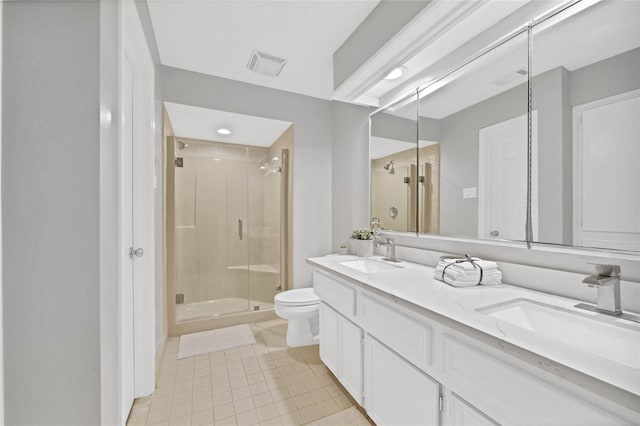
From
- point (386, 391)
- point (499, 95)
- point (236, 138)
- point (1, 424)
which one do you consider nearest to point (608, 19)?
point (499, 95)

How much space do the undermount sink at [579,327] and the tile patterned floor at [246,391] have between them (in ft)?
3.35

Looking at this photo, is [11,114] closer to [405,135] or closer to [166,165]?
[166,165]

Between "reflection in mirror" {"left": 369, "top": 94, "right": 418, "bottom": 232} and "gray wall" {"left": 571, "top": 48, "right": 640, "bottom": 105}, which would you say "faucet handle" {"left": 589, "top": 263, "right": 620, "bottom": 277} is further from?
"reflection in mirror" {"left": 369, "top": 94, "right": 418, "bottom": 232}

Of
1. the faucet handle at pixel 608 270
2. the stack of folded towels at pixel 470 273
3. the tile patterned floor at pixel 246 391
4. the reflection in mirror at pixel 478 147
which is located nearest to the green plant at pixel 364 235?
the reflection in mirror at pixel 478 147

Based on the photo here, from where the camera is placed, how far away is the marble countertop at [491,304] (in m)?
0.58

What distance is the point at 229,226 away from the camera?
10.7ft

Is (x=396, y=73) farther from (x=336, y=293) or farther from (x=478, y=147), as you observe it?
(x=336, y=293)

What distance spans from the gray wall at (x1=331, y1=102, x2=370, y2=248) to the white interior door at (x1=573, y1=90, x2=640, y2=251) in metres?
1.56

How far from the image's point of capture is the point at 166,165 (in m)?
2.57

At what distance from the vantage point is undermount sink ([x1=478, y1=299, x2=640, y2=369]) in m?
0.81

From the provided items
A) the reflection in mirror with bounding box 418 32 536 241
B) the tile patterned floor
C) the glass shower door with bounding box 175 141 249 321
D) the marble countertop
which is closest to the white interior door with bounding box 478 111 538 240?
the reflection in mirror with bounding box 418 32 536 241

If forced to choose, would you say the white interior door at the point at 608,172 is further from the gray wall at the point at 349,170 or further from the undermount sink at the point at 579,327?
the gray wall at the point at 349,170

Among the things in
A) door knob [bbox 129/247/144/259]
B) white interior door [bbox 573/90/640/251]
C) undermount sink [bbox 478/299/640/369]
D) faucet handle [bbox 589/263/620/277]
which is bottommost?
undermount sink [bbox 478/299/640/369]

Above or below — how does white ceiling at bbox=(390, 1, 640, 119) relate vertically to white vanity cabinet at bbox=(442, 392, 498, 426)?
above
